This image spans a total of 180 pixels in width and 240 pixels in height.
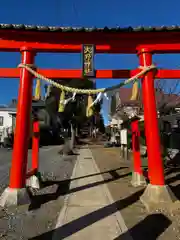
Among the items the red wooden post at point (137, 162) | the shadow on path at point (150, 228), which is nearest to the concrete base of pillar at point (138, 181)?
the red wooden post at point (137, 162)

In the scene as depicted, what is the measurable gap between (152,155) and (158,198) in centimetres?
96

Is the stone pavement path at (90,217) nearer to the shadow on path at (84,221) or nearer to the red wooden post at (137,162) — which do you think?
the shadow on path at (84,221)

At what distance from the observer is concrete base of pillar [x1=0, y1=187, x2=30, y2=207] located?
5.71 meters

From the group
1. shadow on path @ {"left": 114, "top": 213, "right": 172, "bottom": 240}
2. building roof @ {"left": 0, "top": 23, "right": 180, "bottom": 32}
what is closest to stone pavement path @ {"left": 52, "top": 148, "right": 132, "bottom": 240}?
shadow on path @ {"left": 114, "top": 213, "right": 172, "bottom": 240}

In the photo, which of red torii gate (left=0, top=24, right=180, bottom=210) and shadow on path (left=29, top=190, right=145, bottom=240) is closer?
shadow on path (left=29, top=190, right=145, bottom=240)

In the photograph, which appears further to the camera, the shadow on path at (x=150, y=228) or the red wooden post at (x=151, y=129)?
the red wooden post at (x=151, y=129)

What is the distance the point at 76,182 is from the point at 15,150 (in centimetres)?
338

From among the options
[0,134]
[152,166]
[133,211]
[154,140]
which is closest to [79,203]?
[133,211]

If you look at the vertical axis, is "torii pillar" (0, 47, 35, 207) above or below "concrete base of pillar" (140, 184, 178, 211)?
above

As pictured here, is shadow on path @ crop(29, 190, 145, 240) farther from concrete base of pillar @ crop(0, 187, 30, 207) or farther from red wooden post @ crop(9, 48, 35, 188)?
red wooden post @ crop(9, 48, 35, 188)

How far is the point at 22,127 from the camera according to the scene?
607cm

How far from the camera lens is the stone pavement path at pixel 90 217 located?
4.14 metres

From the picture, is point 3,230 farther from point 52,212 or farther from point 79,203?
point 79,203

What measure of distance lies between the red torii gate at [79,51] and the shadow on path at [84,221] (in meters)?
0.59
